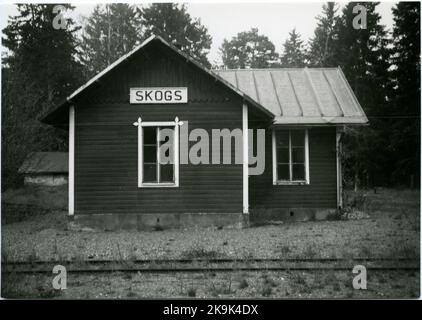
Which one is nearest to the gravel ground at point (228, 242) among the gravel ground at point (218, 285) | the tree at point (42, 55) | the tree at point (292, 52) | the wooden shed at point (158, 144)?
the wooden shed at point (158, 144)

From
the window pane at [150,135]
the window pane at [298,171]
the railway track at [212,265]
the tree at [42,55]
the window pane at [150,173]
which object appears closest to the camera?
the railway track at [212,265]

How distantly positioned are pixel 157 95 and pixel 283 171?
504 centimetres

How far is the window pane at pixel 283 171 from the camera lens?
44.8ft

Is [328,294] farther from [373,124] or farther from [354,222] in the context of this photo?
[373,124]

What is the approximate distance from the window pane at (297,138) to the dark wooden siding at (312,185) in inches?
11.0

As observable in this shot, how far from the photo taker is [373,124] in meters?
28.3

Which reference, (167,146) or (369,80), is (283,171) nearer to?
(167,146)

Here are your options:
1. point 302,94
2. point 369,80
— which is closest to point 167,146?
point 302,94

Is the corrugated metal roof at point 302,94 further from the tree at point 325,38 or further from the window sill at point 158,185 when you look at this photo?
the tree at point 325,38

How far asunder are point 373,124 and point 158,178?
21242 mm

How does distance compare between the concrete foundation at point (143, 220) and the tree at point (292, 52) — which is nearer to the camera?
the concrete foundation at point (143, 220)

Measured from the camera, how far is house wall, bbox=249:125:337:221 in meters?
13.4

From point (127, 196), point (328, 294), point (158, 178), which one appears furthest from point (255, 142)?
point (328, 294)

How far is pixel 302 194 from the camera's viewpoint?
13.4 meters
